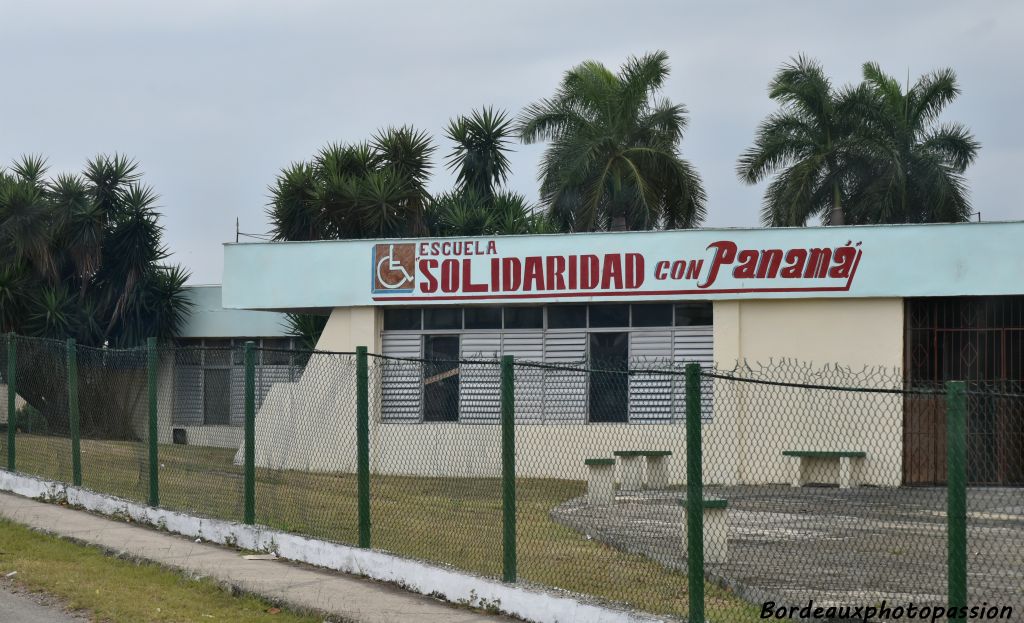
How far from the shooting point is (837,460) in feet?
61.7

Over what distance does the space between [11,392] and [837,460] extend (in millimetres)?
11306

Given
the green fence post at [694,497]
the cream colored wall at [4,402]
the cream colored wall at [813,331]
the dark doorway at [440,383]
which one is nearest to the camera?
the green fence post at [694,497]

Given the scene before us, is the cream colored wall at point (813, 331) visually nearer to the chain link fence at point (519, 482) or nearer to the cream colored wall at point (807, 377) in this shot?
the cream colored wall at point (807, 377)

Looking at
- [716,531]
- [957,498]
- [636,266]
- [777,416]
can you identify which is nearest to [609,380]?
[636,266]

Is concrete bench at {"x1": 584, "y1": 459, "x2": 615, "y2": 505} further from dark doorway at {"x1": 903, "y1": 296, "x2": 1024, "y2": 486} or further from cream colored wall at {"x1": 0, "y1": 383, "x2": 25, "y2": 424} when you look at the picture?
cream colored wall at {"x1": 0, "y1": 383, "x2": 25, "y2": 424}

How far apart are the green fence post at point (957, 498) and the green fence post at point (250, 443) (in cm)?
698

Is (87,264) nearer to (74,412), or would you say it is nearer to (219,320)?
(219,320)

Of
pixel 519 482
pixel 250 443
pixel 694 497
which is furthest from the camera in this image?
pixel 519 482

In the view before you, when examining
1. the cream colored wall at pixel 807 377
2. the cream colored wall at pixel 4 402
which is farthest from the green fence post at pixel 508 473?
the cream colored wall at pixel 807 377

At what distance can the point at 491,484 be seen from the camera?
10.2 metres

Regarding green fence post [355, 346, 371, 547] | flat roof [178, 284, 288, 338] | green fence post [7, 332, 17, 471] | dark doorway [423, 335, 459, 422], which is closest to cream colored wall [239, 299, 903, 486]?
dark doorway [423, 335, 459, 422]

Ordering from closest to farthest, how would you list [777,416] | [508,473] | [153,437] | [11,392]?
[508,473] < [153,437] < [11,392] < [777,416]

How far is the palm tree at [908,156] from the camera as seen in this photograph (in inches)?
1432

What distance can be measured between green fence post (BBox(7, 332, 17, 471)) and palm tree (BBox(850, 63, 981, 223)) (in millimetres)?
26034
